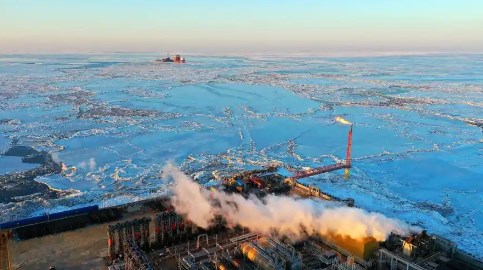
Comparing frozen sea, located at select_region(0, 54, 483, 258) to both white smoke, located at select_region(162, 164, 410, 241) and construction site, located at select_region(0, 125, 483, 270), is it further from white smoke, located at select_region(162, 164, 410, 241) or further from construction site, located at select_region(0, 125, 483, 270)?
white smoke, located at select_region(162, 164, 410, 241)

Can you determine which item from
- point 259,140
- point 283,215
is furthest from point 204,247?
point 259,140

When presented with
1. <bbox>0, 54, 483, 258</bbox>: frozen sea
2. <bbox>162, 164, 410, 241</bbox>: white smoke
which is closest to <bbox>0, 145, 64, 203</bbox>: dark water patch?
<bbox>0, 54, 483, 258</bbox>: frozen sea

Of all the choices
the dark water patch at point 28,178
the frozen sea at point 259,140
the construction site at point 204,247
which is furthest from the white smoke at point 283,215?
the dark water patch at point 28,178

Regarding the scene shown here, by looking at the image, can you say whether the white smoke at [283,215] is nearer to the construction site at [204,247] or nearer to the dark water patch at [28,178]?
the construction site at [204,247]

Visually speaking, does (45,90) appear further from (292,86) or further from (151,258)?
(151,258)

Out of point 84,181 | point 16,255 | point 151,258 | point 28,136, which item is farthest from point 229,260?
point 28,136
